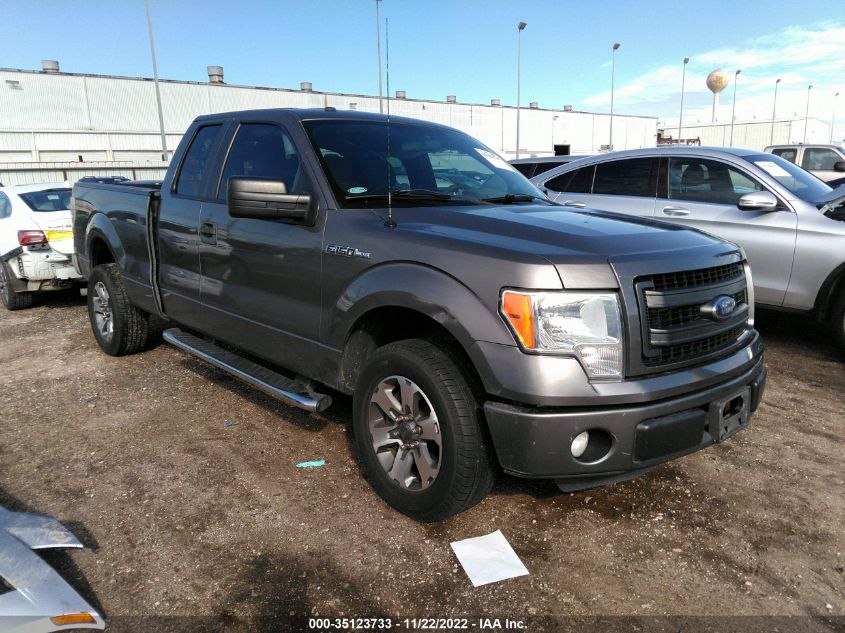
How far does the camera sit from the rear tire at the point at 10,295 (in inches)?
300

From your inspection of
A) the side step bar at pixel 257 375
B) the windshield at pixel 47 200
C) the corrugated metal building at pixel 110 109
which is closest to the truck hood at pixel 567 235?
the side step bar at pixel 257 375

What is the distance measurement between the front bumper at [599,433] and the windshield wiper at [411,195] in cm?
129

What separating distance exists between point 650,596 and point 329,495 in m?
1.57

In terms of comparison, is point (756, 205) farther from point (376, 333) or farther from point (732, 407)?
point (376, 333)

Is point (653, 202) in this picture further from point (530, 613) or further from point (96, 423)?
point (96, 423)

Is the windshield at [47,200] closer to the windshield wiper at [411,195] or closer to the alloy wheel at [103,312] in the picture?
the alloy wheel at [103,312]

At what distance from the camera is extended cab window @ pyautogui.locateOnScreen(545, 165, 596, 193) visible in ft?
22.6

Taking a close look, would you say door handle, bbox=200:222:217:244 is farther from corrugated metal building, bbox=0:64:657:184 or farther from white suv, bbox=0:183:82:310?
corrugated metal building, bbox=0:64:657:184

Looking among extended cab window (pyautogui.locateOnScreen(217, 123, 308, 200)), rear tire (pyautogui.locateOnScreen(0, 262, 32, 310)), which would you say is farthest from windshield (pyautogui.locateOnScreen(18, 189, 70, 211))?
extended cab window (pyautogui.locateOnScreen(217, 123, 308, 200))

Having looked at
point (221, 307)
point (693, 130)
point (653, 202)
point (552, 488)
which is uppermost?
point (693, 130)

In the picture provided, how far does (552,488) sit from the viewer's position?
3232mm

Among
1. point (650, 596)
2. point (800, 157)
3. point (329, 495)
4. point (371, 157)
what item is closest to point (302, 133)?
point (371, 157)

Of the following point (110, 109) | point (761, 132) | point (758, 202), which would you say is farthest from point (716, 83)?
point (758, 202)

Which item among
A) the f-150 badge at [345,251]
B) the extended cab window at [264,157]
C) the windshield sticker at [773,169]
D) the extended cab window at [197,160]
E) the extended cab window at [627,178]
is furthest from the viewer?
the extended cab window at [627,178]
